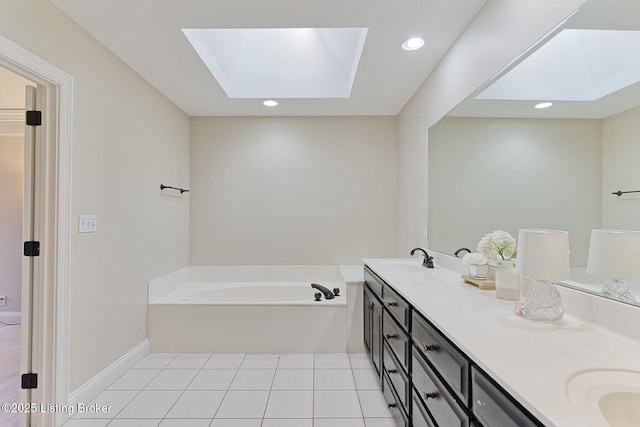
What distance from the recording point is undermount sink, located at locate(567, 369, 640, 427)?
709mm

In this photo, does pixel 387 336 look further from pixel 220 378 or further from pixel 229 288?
pixel 229 288

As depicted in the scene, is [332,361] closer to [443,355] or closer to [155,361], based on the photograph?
[155,361]

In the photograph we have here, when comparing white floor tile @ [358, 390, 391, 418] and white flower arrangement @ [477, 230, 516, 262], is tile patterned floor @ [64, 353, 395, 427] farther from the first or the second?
white flower arrangement @ [477, 230, 516, 262]

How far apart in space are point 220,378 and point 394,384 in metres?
1.37

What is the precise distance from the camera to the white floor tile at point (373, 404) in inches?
77.5

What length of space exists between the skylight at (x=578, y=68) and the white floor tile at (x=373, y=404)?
1.95 meters

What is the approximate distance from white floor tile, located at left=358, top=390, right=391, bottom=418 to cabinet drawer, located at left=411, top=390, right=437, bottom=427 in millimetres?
572

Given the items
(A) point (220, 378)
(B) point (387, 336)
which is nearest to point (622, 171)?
(B) point (387, 336)

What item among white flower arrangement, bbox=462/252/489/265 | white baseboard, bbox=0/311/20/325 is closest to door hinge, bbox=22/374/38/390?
white baseboard, bbox=0/311/20/325

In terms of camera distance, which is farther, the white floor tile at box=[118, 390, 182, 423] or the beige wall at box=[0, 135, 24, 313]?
the beige wall at box=[0, 135, 24, 313]

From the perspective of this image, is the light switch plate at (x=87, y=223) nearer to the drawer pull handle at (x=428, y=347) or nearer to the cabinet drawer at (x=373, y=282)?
the cabinet drawer at (x=373, y=282)

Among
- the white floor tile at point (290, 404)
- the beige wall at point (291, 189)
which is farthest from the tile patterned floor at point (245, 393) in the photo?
the beige wall at point (291, 189)

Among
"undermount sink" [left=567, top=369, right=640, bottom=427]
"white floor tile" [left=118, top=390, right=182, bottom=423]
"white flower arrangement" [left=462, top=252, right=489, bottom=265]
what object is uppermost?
"white flower arrangement" [left=462, top=252, right=489, bottom=265]

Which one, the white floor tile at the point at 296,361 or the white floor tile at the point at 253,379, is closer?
the white floor tile at the point at 253,379
